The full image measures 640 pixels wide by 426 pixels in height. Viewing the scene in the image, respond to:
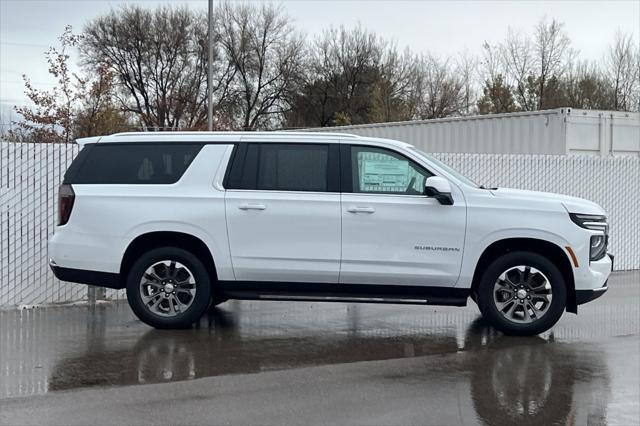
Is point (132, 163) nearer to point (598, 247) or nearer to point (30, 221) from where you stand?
point (30, 221)

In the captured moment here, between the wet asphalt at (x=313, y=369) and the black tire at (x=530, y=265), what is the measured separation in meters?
0.16

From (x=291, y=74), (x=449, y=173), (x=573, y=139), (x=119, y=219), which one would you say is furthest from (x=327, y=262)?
(x=291, y=74)

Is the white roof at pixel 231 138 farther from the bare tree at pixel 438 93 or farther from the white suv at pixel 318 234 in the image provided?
the bare tree at pixel 438 93

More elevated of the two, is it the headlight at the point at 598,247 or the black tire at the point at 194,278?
the headlight at the point at 598,247

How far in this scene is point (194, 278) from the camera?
8.74m

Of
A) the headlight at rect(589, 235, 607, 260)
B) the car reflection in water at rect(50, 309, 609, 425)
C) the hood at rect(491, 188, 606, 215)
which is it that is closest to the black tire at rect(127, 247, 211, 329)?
the car reflection in water at rect(50, 309, 609, 425)

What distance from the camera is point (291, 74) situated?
52594 mm

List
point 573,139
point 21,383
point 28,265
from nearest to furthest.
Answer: point 21,383
point 28,265
point 573,139

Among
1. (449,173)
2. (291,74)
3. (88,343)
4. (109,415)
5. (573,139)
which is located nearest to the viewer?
(109,415)

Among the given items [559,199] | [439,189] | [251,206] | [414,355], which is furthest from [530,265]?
[251,206]

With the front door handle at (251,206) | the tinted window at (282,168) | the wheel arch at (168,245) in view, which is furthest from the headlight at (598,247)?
the wheel arch at (168,245)

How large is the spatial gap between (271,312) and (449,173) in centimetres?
279

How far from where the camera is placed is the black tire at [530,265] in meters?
8.70

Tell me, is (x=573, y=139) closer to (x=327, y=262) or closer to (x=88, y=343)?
(x=327, y=262)
